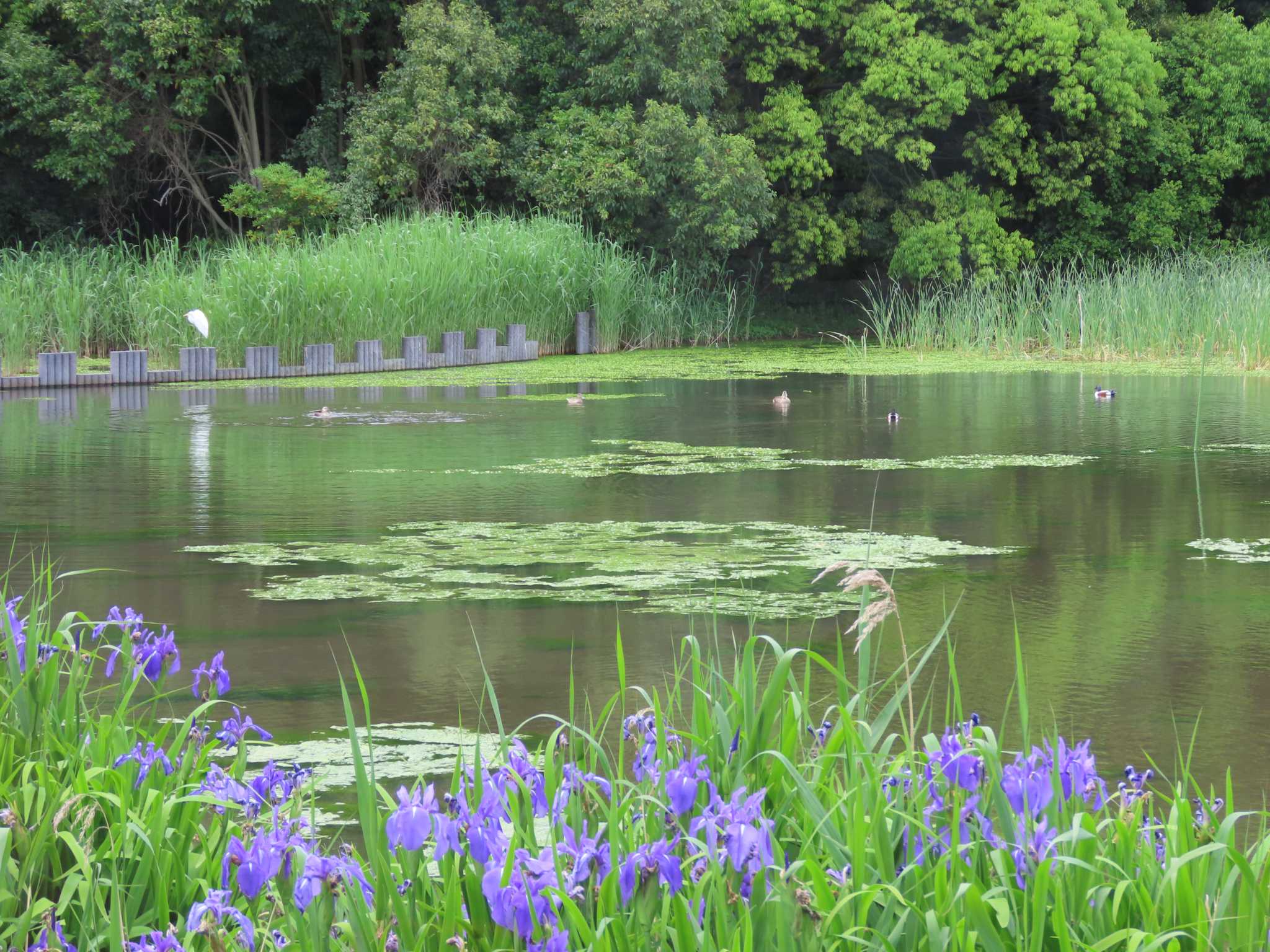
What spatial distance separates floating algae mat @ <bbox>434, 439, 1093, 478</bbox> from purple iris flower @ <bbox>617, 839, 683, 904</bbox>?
5932 mm

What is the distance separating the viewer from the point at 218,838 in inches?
91.8

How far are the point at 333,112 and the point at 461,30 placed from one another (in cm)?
351

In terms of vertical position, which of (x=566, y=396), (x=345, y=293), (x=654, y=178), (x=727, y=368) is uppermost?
(x=654, y=178)

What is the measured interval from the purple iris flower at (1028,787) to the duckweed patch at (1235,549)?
3.71 meters

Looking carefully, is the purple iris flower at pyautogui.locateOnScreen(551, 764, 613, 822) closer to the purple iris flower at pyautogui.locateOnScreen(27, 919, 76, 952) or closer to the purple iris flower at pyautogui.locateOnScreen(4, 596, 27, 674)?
the purple iris flower at pyautogui.locateOnScreen(27, 919, 76, 952)

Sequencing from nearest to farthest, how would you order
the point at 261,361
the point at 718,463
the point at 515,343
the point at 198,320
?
the point at 718,463 → the point at 198,320 → the point at 261,361 → the point at 515,343

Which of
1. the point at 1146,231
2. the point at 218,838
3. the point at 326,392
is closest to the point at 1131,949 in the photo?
the point at 218,838

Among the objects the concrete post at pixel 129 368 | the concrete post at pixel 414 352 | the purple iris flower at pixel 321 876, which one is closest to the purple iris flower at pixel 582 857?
the purple iris flower at pixel 321 876

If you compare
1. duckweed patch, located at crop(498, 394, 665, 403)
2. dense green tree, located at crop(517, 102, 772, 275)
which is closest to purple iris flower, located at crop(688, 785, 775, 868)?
duckweed patch, located at crop(498, 394, 665, 403)

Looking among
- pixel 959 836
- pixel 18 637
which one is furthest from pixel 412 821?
pixel 18 637

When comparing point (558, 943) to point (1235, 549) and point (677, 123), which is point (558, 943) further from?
point (677, 123)

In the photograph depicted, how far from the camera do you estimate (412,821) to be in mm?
1772

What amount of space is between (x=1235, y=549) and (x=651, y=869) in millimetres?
4489

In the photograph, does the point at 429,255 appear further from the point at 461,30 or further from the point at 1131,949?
the point at 1131,949
